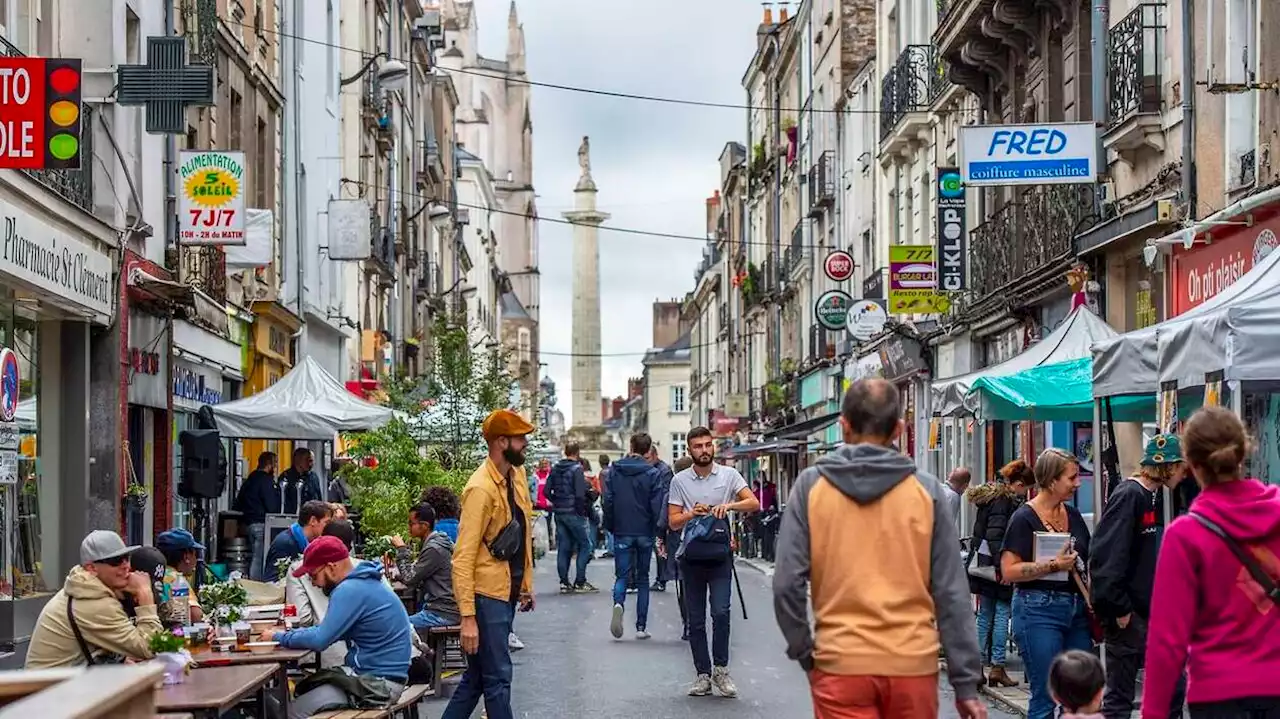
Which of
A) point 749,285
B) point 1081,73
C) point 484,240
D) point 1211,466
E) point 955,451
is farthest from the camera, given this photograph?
point 484,240

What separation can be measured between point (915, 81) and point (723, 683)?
21455 millimetres

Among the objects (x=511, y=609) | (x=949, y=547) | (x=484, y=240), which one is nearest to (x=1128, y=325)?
(x=511, y=609)

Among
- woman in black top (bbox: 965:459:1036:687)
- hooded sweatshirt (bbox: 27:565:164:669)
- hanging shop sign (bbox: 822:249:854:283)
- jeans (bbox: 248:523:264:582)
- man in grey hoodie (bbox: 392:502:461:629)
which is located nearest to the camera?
hooded sweatshirt (bbox: 27:565:164:669)

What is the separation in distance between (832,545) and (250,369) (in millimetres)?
25191

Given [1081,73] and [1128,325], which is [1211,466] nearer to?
[1128,325]

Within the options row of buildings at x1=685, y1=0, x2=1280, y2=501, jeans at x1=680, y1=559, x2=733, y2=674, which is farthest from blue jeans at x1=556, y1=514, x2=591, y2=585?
jeans at x1=680, y1=559, x2=733, y2=674

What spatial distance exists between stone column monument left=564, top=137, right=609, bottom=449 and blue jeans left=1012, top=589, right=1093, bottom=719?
9192cm

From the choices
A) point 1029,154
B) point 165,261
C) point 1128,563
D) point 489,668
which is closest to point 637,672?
point 489,668

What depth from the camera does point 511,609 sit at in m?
10.8

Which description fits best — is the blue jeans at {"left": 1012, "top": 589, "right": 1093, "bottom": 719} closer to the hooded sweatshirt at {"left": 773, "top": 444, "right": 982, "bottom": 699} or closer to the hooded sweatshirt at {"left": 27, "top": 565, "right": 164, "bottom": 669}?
the hooded sweatshirt at {"left": 773, "top": 444, "right": 982, "bottom": 699}

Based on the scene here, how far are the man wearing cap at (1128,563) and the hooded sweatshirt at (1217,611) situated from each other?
2951 mm

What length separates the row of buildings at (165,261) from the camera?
1809cm

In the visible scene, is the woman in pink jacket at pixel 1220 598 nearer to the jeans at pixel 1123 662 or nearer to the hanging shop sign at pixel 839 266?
the jeans at pixel 1123 662

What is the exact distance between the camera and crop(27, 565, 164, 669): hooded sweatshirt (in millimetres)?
9422
